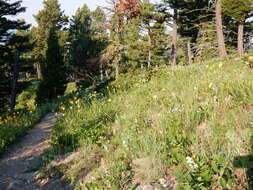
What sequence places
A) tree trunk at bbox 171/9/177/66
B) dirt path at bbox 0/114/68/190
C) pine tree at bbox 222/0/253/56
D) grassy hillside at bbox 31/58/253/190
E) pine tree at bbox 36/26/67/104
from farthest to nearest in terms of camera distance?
1. pine tree at bbox 36/26/67/104
2. tree trunk at bbox 171/9/177/66
3. pine tree at bbox 222/0/253/56
4. dirt path at bbox 0/114/68/190
5. grassy hillside at bbox 31/58/253/190

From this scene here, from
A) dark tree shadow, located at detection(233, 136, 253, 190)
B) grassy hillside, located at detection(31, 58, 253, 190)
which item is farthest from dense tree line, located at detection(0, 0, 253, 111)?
dark tree shadow, located at detection(233, 136, 253, 190)

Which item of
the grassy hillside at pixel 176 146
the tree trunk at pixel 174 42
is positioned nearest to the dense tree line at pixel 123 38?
the tree trunk at pixel 174 42

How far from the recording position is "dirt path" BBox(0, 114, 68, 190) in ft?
11.9

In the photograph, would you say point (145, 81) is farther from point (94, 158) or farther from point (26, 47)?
point (26, 47)

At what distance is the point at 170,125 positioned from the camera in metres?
3.44

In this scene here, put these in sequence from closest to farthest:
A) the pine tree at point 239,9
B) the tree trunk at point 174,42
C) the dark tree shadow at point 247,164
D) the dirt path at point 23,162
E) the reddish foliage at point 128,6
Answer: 1. the dark tree shadow at point 247,164
2. the dirt path at point 23,162
3. the reddish foliage at point 128,6
4. the pine tree at point 239,9
5. the tree trunk at point 174,42

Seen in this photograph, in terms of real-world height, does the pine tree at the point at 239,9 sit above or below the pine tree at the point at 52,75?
above

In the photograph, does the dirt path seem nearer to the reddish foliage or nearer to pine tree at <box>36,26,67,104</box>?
the reddish foliage

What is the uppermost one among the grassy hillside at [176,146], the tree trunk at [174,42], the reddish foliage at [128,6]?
the reddish foliage at [128,6]

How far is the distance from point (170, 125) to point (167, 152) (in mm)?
676

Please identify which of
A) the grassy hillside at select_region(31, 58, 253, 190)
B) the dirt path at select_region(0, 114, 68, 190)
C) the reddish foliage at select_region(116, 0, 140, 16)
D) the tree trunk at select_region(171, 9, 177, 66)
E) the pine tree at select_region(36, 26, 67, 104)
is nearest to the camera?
the grassy hillside at select_region(31, 58, 253, 190)

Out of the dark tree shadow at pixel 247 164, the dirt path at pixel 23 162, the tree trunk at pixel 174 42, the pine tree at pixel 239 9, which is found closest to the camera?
the dark tree shadow at pixel 247 164

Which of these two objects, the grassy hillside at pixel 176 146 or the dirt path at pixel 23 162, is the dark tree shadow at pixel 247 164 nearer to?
the grassy hillside at pixel 176 146

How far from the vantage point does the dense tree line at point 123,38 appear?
16.6m
